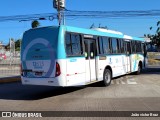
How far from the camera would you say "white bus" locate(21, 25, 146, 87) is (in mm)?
12070

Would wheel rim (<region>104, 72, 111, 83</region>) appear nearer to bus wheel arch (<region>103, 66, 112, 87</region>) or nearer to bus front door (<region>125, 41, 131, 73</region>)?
bus wheel arch (<region>103, 66, 112, 87</region>)

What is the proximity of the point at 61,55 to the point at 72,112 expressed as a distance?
315 cm

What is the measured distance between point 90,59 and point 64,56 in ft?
7.27

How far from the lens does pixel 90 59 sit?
14.0m

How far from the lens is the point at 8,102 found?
Answer: 11.6 meters

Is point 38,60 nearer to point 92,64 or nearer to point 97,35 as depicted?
point 92,64

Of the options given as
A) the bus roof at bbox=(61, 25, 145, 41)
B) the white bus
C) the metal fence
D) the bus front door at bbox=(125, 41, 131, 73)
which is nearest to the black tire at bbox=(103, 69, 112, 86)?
the white bus

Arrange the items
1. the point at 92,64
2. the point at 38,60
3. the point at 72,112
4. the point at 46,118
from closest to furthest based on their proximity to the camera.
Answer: the point at 46,118 < the point at 72,112 < the point at 38,60 < the point at 92,64

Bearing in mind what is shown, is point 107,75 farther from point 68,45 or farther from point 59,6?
point 59,6

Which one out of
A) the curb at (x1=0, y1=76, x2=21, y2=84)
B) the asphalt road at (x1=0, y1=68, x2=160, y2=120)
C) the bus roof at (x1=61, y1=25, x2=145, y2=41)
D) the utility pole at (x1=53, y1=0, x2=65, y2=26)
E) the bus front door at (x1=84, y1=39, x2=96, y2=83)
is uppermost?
the utility pole at (x1=53, y1=0, x2=65, y2=26)

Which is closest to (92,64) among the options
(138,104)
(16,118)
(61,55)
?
(61,55)

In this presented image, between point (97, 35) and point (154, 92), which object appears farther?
point (97, 35)

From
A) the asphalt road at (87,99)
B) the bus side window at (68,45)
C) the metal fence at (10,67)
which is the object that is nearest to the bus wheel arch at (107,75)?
the asphalt road at (87,99)

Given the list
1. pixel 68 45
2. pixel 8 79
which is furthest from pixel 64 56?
pixel 8 79
